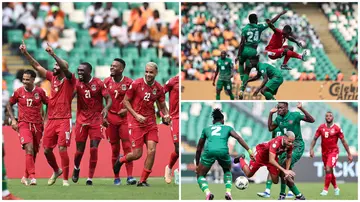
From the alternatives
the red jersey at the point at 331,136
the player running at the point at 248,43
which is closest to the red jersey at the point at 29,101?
the player running at the point at 248,43

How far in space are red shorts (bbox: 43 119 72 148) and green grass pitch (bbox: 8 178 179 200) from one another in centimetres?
68

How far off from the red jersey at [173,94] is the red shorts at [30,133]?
198 cm

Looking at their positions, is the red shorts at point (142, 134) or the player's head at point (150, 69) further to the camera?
the red shorts at point (142, 134)

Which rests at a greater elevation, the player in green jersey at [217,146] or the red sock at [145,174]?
the player in green jersey at [217,146]

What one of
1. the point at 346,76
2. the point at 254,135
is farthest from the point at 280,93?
the point at 254,135

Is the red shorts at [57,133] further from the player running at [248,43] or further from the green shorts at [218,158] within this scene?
the player running at [248,43]

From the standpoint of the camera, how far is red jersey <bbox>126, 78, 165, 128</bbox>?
32.7ft

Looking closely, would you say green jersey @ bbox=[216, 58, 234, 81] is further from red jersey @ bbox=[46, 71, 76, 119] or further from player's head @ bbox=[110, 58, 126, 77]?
red jersey @ bbox=[46, 71, 76, 119]

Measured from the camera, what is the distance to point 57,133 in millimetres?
10391

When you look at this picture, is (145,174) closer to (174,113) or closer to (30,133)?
(174,113)

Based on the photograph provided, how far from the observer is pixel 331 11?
75.3 ft

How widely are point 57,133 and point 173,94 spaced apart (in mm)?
1850

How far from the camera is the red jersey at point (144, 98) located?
9961 mm

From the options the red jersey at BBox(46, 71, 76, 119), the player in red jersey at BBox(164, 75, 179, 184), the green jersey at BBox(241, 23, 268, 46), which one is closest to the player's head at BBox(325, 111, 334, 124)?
the green jersey at BBox(241, 23, 268, 46)
